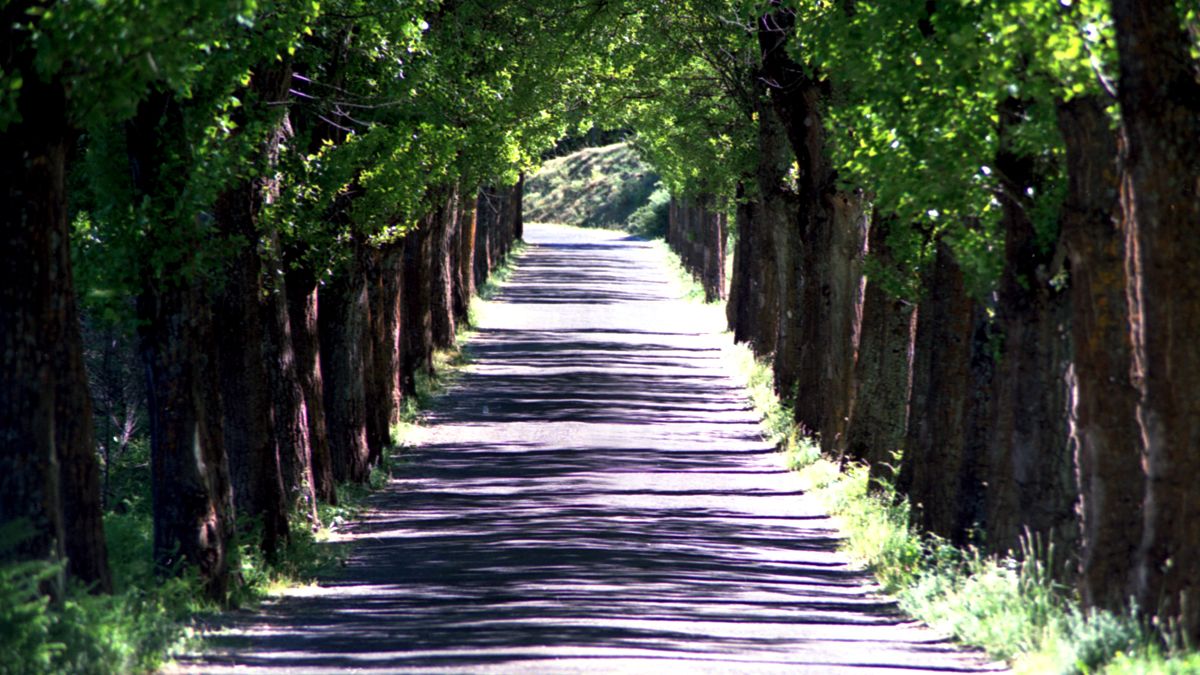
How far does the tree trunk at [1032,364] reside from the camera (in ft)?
40.2

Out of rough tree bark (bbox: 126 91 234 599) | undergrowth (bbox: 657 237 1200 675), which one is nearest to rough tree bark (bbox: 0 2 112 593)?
rough tree bark (bbox: 126 91 234 599)

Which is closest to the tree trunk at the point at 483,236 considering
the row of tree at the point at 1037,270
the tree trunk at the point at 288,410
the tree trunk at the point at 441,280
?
the tree trunk at the point at 441,280

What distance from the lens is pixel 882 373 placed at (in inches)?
807

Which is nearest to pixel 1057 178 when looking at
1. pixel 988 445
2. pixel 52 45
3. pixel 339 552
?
pixel 988 445

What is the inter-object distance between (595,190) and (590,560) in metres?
115

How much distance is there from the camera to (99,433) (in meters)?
25.3

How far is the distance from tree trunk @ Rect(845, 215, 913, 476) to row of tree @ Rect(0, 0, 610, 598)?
569 centimetres

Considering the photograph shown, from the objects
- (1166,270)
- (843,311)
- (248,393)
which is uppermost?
(1166,270)

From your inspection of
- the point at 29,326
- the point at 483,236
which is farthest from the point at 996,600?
the point at 483,236

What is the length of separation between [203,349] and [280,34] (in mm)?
2567

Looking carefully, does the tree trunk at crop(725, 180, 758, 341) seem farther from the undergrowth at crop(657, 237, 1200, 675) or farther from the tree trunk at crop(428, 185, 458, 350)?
the undergrowth at crop(657, 237, 1200, 675)

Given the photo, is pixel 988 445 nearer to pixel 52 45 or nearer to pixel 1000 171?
pixel 1000 171

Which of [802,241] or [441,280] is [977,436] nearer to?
[802,241]

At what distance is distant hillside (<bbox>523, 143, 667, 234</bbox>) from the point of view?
121000 mm
